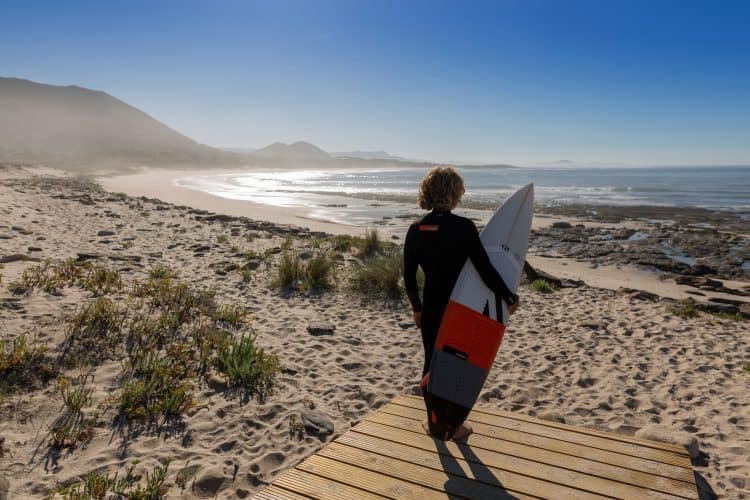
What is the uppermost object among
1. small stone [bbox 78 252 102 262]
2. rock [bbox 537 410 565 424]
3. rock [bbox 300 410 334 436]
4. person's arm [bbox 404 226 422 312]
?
person's arm [bbox 404 226 422 312]

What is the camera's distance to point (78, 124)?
153375mm

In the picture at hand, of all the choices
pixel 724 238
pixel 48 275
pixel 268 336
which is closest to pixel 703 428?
pixel 268 336

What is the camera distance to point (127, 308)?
623 cm

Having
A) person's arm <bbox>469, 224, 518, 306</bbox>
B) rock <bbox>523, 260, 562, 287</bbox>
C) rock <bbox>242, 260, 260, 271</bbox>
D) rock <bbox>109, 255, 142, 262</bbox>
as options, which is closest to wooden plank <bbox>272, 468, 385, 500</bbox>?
person's arm <bbox>469, 224, 518, 306</bbox>

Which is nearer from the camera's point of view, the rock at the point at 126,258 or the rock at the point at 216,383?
the rock at the point at 216,383

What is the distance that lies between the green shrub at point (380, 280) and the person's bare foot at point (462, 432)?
4.82 metres

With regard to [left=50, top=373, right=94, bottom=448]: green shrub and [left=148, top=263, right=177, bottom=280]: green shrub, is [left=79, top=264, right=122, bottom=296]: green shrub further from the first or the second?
[left=50, top=373, right=94, bottom=448]: green shrub

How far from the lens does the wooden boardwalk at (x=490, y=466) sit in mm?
2920

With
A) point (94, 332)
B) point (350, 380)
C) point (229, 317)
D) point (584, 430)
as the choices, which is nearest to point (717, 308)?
point (584, 430)

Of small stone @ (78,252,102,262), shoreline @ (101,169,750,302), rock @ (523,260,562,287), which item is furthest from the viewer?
shoreline @ (101,169,750,302)

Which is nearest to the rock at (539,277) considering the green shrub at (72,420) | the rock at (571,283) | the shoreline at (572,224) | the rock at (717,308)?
the rock at (571,283)

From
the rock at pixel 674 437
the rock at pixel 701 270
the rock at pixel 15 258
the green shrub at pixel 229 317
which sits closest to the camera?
the rock at pixel 674 437

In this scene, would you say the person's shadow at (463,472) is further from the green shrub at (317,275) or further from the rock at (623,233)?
the rock at (623,233)

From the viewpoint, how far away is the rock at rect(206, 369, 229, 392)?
486cm
